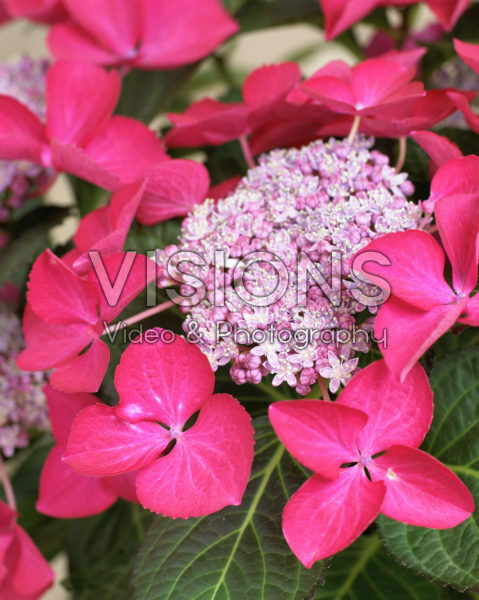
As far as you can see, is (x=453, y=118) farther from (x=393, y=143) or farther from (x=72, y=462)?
(x=72, y=462)

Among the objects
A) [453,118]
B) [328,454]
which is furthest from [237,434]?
[453,118]

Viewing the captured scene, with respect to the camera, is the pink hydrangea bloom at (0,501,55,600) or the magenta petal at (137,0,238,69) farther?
the magenta petal at (137,0,238,69)

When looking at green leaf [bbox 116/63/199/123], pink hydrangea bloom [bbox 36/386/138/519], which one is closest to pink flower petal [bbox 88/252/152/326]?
pink hydrangea bloom [bbox 36/386/138/519]

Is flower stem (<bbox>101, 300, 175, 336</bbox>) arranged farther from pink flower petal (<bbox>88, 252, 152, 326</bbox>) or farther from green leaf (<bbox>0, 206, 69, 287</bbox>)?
green leaf (<bbox>0, 206, 69, 287</bbox>)

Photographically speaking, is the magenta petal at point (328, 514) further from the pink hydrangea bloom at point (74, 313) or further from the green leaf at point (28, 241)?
the green leaf at point (28, 241)

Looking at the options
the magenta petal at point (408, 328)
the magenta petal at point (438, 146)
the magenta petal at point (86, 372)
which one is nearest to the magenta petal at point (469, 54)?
the magenta petal at point (438, 146)
